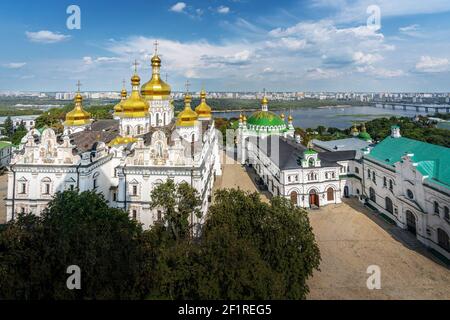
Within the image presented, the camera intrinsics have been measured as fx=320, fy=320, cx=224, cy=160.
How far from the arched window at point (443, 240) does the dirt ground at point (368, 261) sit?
2.46 ft

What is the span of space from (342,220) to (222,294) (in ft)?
46.7

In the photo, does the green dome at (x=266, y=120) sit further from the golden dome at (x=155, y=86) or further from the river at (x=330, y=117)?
the river at (x=330, y=117)

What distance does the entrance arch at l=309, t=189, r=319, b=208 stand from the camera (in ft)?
76.7

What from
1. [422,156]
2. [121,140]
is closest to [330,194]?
[422,156]

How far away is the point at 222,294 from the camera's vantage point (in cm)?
861

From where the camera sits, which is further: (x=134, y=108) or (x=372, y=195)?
(x=372, y=195)

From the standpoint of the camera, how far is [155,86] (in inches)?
1047

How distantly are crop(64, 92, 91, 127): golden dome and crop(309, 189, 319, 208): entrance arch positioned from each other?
18.7 metres

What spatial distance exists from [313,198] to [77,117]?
19522 millimetres

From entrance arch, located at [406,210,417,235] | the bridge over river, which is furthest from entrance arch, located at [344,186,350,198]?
the bridge over river

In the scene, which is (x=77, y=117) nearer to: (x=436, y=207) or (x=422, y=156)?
(x=422, y=156)
